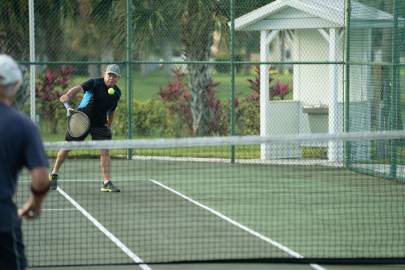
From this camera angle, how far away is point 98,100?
548 inches

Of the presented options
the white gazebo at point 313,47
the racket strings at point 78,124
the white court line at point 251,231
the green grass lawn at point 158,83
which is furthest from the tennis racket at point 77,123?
the green grass lawn at point 158,83

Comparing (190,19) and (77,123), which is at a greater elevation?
(190,19)

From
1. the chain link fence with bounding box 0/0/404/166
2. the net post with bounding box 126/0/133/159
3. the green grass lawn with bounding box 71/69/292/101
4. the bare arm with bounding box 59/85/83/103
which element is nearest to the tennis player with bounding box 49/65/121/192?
the bare arm with bounding box 59/85/83/103

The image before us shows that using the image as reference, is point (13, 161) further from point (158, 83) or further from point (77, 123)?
point (158, 83)

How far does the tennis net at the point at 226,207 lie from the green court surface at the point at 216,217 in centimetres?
2

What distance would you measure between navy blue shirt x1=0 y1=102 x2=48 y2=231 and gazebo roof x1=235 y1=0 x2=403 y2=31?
39.1 ft

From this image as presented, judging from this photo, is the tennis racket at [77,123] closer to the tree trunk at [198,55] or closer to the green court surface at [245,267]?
the green court surface at [245,267]

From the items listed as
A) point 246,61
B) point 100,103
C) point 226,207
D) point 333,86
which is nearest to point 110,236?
point 226,207

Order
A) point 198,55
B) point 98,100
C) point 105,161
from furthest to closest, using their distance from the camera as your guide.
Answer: point 198,55, point 98,100, point 105,161

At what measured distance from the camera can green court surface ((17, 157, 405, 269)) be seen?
375 inches

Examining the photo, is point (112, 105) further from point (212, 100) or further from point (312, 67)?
point (212, 100)

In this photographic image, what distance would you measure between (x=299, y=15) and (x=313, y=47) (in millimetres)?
1149

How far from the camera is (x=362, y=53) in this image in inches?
660

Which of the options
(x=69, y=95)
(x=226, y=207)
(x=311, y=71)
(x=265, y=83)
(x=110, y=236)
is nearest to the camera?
(x=110, y=236)
